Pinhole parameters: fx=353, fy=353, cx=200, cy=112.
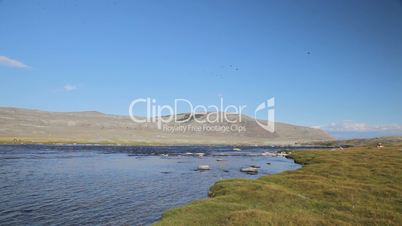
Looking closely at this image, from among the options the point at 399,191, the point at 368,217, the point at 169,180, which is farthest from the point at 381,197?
the point at 169,180

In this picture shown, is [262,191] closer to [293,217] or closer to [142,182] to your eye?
[293,217]

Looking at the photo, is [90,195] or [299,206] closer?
[299,206]

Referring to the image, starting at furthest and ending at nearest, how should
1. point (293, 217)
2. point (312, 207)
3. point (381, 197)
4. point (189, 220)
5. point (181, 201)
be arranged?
point (181, 201)
point (381, 197)
point (312, 207)
point (189, 220)
point (293, 217)

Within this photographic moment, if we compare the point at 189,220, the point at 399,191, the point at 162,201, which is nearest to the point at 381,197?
the point at 399,191

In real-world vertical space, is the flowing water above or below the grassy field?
below

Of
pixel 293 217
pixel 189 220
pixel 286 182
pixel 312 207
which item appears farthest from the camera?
pixel 286 182

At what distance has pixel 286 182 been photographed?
41938 millimetres

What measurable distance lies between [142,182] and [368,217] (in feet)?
110

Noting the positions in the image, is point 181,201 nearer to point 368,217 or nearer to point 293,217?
point 293,217

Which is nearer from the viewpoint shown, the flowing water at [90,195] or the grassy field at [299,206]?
the grassy field at [299,206]

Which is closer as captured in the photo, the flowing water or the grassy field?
the grassy field

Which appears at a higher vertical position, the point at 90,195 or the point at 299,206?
the point at 299,206

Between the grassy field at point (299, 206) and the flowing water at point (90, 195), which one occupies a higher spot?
the grassy field at point (299, 206)

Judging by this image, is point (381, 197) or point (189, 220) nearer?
point (189, 220)
